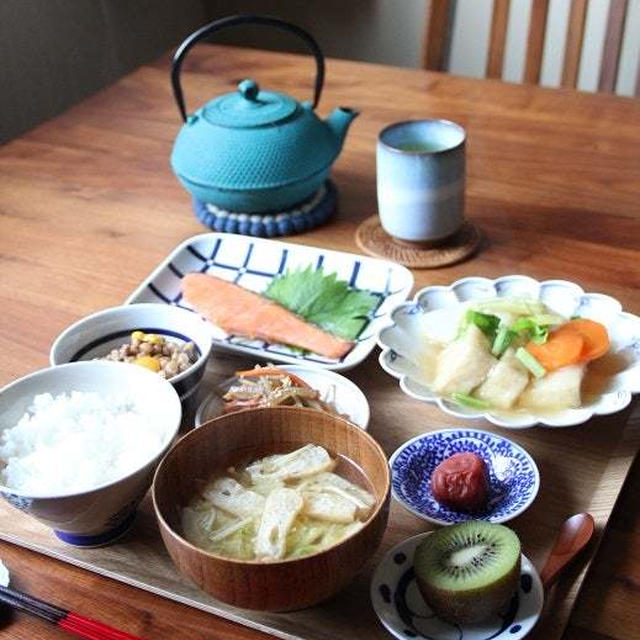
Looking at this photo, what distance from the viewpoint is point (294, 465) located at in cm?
83

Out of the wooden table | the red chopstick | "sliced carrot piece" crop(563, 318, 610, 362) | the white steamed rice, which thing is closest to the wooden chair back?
the wooden table

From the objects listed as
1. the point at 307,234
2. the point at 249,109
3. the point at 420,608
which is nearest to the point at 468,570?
the point at 420,608

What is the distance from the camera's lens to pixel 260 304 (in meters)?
1.17

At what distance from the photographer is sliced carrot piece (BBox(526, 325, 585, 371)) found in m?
0.97

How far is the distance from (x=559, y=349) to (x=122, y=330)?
515 millimetres

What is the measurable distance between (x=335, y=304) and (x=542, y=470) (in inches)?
15.4

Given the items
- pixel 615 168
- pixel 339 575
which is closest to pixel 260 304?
pixel 339 575

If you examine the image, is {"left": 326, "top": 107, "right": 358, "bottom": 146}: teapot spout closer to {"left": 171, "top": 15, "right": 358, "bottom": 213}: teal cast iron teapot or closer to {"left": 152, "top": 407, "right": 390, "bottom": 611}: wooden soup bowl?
{"left": 171, "top": 15, "right": 358, "bottom": 213}: teal cast iron teapot

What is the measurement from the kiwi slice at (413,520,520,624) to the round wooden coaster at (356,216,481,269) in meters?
0.55

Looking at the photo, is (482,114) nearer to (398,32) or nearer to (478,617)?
(478,617)

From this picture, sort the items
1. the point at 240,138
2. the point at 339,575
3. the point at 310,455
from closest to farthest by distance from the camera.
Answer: the point at 339,575 → the point at 310,455 → the point at 240,138

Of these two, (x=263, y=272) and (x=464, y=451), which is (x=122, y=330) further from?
(x=464, y=451)

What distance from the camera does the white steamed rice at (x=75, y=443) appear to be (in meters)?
0.82

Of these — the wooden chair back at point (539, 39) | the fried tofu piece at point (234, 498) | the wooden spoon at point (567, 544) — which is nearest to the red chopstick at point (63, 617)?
the fried tofu piece at point (234, 498)
